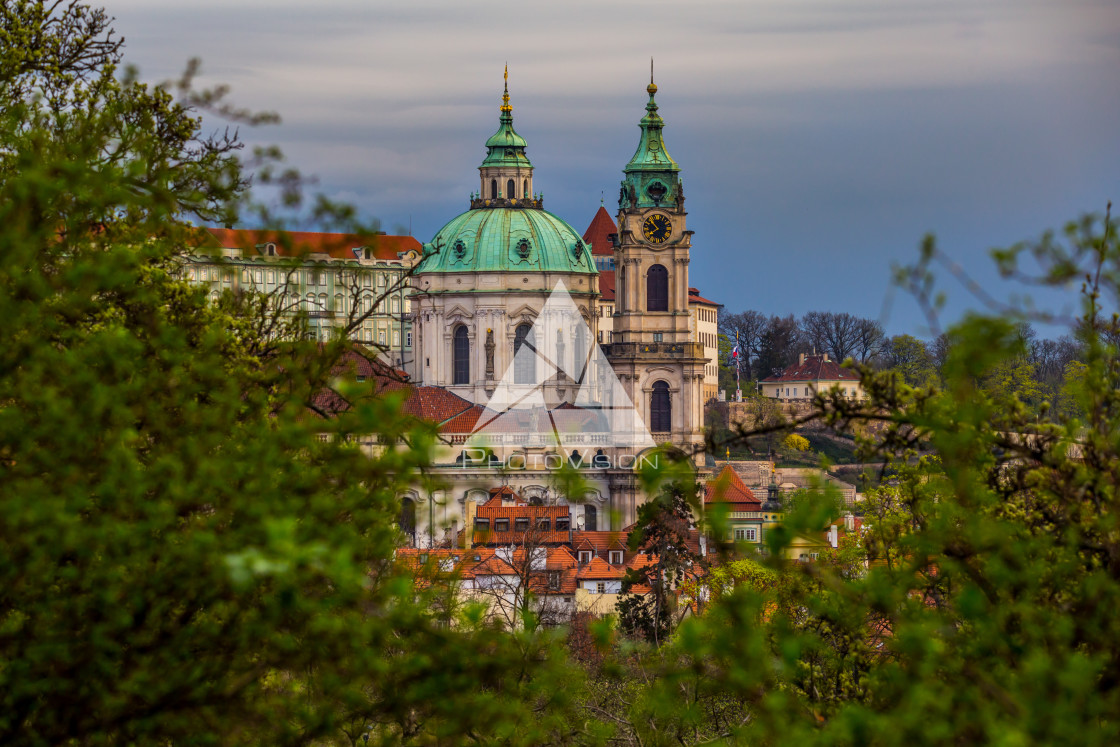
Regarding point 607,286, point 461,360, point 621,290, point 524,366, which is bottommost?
point 524,366

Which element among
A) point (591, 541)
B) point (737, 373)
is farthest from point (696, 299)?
point (591, 541)

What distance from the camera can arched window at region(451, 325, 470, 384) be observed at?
286 feet

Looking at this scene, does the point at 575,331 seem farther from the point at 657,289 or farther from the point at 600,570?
the point at 600,570

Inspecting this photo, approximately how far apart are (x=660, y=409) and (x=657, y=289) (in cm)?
629

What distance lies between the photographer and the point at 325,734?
8.50 metres

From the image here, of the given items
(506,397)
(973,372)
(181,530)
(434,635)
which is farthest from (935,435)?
(506,397)

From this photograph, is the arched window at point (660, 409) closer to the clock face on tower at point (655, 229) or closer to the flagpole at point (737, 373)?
the clock face on tower at point (655, 229)

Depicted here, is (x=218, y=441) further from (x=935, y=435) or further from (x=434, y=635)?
(x=935, y=435)

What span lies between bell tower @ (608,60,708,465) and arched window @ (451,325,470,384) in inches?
294

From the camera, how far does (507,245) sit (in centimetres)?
8994

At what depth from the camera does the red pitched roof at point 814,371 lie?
142 metres

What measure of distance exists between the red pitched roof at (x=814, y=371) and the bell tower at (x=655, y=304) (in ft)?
177

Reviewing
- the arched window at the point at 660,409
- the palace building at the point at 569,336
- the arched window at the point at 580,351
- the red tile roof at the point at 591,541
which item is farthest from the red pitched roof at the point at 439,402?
the red tile roof at the point at 591,541

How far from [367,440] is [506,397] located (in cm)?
7593
